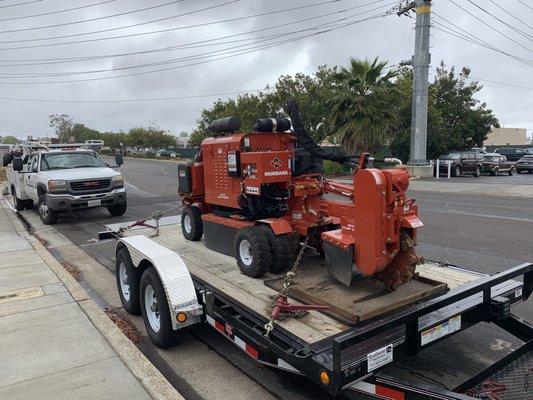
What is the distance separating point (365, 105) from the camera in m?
24.1

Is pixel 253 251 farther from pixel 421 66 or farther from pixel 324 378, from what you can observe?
pixel 421 66

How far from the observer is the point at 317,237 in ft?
17.0

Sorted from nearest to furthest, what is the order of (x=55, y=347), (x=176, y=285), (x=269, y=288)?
(x=176, y=285) < (x=269, y=288) < (x=55, y=347)

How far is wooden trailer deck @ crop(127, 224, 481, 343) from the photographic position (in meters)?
3.36

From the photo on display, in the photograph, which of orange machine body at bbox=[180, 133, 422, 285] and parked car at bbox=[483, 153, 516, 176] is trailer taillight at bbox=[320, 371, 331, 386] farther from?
parked car at bbox=[483, 153, 516, 176]

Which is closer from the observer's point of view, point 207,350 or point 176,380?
point 176,380

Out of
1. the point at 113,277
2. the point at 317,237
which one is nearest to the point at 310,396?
the point at 317,237

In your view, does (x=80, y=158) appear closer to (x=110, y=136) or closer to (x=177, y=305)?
(x=177, y=305)

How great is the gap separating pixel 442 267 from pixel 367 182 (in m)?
1.97

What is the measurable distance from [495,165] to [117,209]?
82.2 feet

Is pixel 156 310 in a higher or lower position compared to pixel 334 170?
higher

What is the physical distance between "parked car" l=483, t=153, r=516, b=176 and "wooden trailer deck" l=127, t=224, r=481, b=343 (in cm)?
2771

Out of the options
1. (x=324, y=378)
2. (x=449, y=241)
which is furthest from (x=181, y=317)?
(x=449, y=241)

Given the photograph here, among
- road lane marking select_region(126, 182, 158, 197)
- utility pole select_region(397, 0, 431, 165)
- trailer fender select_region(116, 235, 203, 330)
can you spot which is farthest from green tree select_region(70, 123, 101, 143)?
trailer fender select_region(116, 235, 203, 330)
